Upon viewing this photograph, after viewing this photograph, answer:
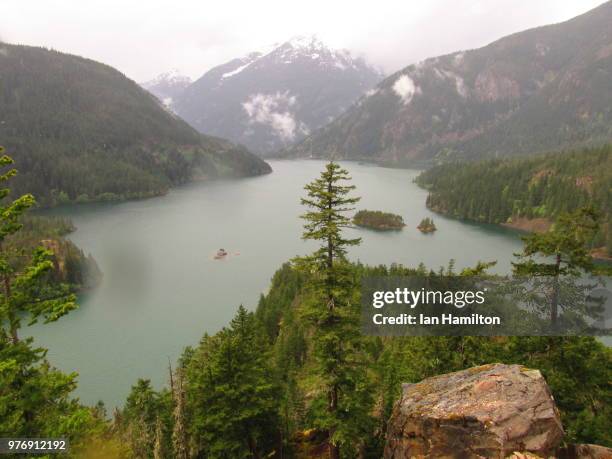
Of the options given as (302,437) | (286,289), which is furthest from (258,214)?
(302,437)

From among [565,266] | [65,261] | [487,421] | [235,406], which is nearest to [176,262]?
[65,261]

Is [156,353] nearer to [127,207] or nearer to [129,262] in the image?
[129,262]

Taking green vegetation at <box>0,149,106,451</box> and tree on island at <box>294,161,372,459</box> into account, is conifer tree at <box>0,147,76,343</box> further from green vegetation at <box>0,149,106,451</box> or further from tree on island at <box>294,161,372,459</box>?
tree on island at <box>294,161,372,459</box>

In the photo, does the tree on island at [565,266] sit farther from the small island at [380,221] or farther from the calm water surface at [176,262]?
the small island at [380,221]

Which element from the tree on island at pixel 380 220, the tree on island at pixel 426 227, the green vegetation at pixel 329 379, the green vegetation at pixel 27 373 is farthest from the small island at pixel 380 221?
the green vegetation at pixel 27 373

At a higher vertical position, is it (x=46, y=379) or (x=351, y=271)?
(x=351, y=271)

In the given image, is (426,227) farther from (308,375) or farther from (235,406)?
(308,375)
